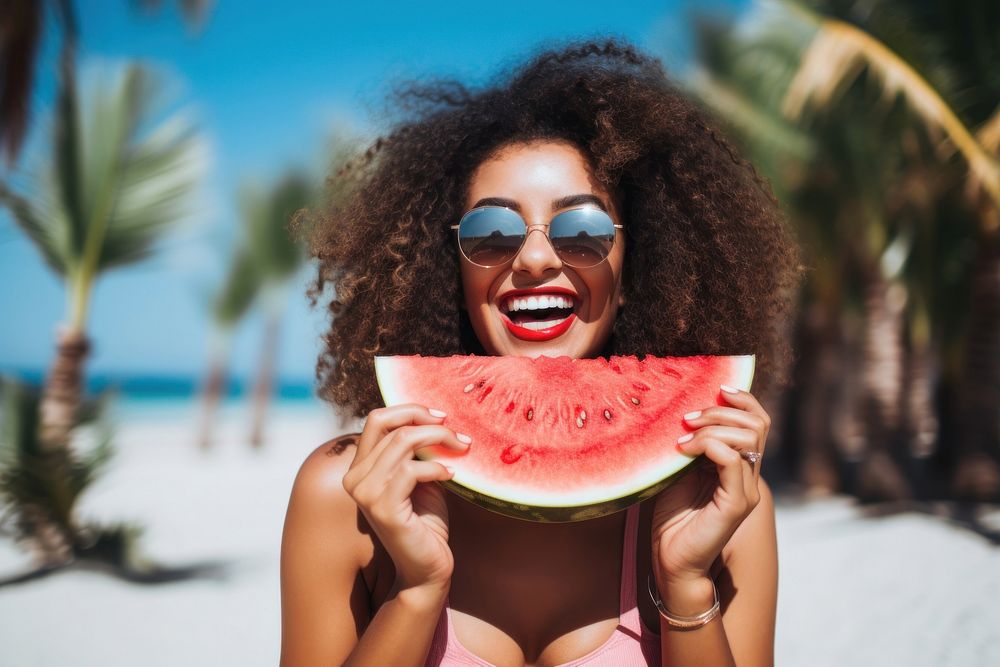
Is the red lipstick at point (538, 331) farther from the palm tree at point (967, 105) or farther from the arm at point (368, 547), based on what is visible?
the palm tree at point (967, 105)

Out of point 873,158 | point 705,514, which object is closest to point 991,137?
point 873,158

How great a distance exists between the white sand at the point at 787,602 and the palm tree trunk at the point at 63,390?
0.44m

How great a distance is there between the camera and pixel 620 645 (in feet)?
5.23

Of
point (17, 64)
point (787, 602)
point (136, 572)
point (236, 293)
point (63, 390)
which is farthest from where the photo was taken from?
point (236, 293)

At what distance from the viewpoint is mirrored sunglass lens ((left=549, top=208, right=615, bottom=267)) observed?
5.72 feet

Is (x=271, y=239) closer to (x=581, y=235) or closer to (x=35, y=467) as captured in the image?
(x=35, y=467)

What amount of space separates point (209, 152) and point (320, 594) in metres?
5.99

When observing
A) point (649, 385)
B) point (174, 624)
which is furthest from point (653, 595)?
point (174, 624)

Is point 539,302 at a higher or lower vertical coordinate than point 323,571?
higher

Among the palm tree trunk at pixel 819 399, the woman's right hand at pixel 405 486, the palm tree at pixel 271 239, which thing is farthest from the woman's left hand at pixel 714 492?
the palm tree at pixel 271 239

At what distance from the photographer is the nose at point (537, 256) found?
1.73 meters

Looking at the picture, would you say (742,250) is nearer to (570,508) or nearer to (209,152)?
(570,508)

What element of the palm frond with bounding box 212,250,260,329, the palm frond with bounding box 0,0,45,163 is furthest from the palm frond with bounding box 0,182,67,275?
the palm frond with bounding box 212,250,260,329

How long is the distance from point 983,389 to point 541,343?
9454mm
